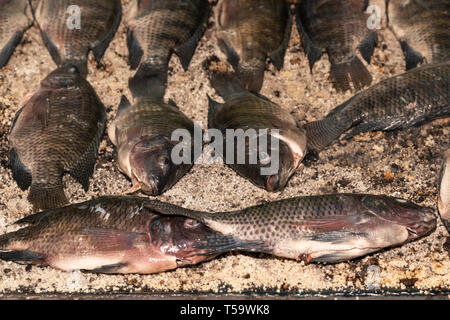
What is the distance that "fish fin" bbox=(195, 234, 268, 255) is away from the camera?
3.18 metres

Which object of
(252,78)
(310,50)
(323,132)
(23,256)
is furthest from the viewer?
(310,50)

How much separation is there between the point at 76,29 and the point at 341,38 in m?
1.99

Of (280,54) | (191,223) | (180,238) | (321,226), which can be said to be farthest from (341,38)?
(180,238)

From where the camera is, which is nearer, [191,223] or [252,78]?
[191,223]

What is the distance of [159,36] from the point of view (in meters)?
4.09

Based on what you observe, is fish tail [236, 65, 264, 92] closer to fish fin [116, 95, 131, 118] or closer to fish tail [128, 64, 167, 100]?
fish tail [128, 64, 167, 100]

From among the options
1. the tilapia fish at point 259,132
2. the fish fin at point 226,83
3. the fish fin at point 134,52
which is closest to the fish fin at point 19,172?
the fish fin at point 134,52

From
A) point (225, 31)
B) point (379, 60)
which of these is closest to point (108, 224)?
point (225, 31)

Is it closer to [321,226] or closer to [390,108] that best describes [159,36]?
[390,108]

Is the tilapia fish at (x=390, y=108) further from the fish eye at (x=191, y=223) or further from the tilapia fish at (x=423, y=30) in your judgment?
the fish eye at (x=191, y=223)

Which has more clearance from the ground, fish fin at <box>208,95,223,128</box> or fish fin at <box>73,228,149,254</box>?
fish fin at <box>208,95,223,128</box>

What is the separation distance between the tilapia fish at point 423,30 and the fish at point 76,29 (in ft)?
7.43

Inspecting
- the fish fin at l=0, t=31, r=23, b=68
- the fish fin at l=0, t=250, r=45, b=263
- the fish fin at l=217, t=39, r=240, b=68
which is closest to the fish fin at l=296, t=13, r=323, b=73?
the fish fin at l=217, t=39, r=240, b=68

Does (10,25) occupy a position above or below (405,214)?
above
